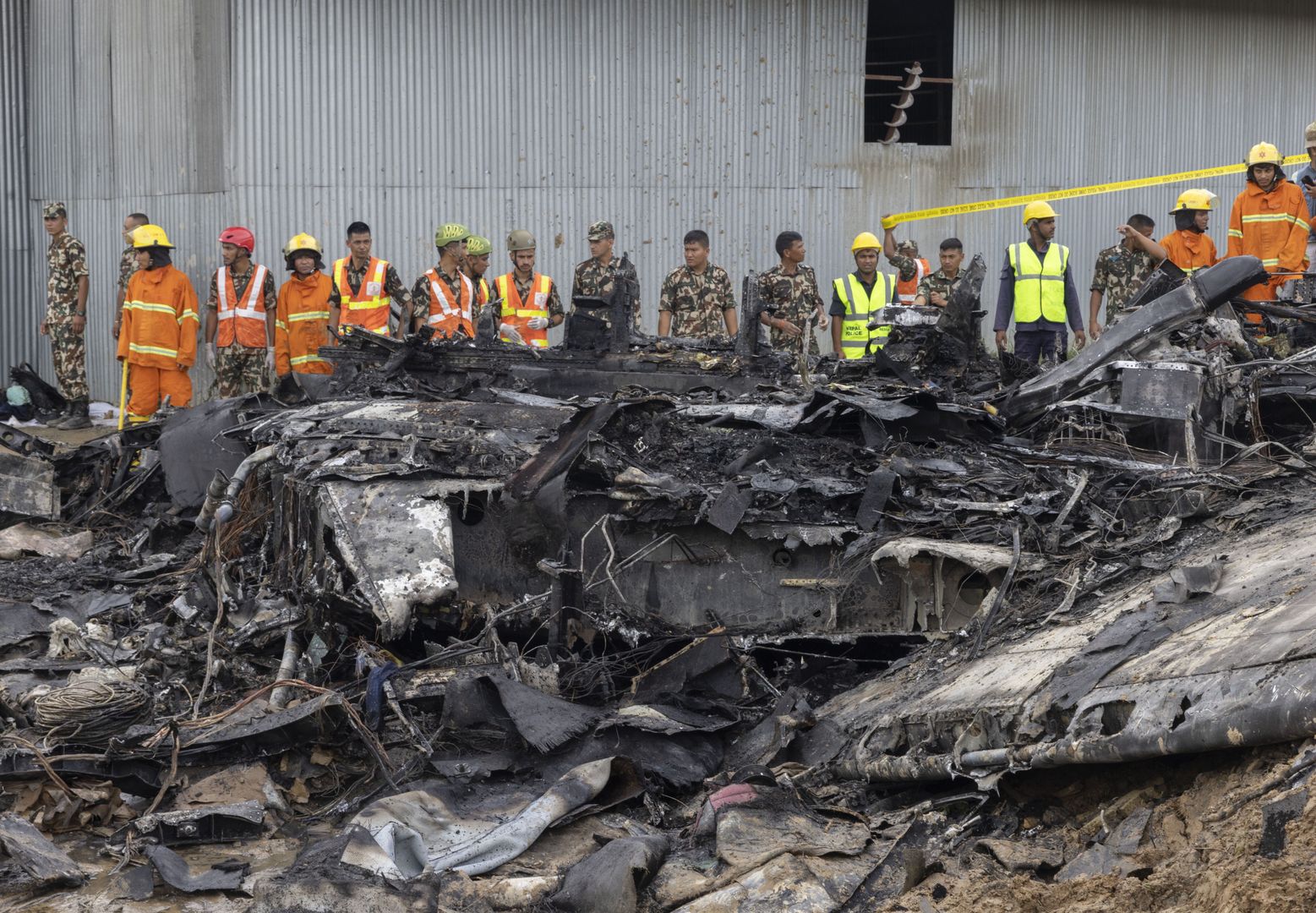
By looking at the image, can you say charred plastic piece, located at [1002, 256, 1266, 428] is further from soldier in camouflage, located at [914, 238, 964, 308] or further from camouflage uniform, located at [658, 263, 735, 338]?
soldier in camouflage, located at [914, 238, 964, 308]

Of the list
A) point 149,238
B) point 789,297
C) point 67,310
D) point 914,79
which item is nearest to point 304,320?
point 149,238

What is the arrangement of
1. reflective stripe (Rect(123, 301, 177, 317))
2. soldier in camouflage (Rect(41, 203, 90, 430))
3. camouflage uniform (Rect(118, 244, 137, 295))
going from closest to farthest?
reflective stripe (Rect(123, 301, 177, 317)) → camouflage uniform (Rect(118, 244, 137, 295)) → soldier in camouflage (Rect(41, 203, 90, 430))

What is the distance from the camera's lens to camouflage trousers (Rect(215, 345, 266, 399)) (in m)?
12.8

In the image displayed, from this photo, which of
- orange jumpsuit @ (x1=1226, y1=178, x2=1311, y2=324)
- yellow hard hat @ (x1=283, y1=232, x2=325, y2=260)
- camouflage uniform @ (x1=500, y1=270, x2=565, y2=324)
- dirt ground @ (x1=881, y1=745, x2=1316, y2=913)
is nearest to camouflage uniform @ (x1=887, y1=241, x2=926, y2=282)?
orange jumpsuit @ (x1=1226, y1=178, x2=1311, y2=324)

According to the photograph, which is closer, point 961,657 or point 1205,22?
point 961,657

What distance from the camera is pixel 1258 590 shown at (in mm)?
5164

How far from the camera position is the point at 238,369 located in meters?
12.8

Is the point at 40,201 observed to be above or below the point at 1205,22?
below

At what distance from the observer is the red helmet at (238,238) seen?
41.8 feet

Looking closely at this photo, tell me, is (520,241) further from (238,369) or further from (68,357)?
(68,357)

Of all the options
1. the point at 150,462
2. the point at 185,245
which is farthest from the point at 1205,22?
the point at 150,462

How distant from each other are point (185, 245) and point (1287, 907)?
12.8 meters

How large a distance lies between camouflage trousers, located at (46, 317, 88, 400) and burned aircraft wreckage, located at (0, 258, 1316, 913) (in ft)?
21.7

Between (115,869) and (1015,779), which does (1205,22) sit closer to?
(1015,779)
